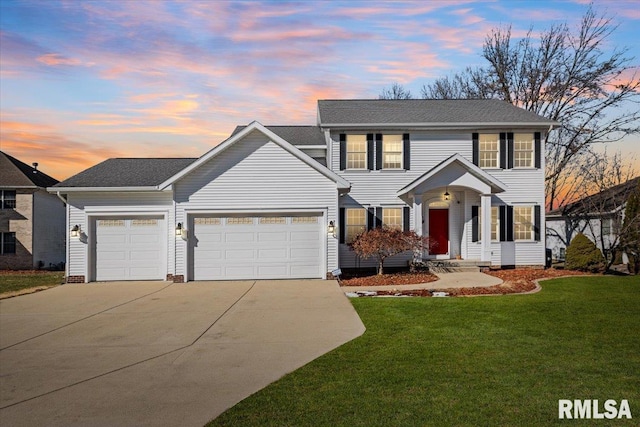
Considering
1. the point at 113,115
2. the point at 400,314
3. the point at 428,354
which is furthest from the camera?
the point at 113,115

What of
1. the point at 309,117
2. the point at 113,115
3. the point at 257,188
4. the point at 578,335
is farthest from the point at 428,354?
the point at 309,117

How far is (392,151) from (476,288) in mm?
7477

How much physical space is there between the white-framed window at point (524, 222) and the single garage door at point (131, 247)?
14403 mm

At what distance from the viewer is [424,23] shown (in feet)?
50.7

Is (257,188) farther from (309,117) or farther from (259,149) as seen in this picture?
(309,117)

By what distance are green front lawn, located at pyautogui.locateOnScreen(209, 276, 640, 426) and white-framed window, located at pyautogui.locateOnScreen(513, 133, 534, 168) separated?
1037 centimetres

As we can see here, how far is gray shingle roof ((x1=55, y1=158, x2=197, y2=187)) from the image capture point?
1739 cm

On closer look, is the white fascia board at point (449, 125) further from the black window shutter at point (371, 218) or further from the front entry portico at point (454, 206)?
the black window shutter at point (371, 218)

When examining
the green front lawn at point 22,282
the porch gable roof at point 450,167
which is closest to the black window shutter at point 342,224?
the porch gable roof at point 450,167

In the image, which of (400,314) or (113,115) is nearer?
(400,314)

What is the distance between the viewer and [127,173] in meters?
18.6

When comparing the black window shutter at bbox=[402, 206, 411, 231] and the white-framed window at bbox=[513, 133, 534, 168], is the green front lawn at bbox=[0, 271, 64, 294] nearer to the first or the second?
the black window shutter at bbox=[402, 206, 411, 231]

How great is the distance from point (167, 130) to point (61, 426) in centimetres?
1951

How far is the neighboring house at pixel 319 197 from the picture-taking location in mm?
16969
